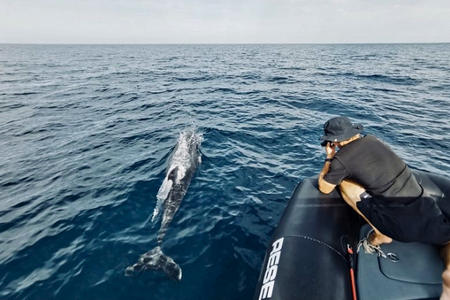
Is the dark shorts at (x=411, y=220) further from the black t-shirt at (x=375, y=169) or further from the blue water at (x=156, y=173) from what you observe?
the blue water at (x=156, y=173)

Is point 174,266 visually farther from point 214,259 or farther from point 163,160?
point 163,160

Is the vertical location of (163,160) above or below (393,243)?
below

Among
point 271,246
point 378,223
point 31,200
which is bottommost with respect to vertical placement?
point 31,200

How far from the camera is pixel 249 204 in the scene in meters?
7.71

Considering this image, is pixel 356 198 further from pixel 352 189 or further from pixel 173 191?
pixel 173 191

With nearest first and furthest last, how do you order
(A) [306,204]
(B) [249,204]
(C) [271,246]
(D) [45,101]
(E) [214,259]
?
(C) [271,246] < (A) [306,204] < (E) [214,259] < (B) [249,204] < (D) [45,101]

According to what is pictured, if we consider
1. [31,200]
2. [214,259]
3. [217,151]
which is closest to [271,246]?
[214,259]

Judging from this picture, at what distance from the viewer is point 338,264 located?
4.21 m

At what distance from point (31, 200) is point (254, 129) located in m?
9.74

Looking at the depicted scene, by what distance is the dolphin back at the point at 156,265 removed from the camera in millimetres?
5563

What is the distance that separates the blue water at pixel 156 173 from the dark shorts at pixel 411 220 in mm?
2704

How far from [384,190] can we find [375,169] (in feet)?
1.20

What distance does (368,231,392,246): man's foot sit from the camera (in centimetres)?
436

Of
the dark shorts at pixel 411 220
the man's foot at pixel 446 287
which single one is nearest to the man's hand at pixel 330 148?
the dark shorts at pixel 411 220
